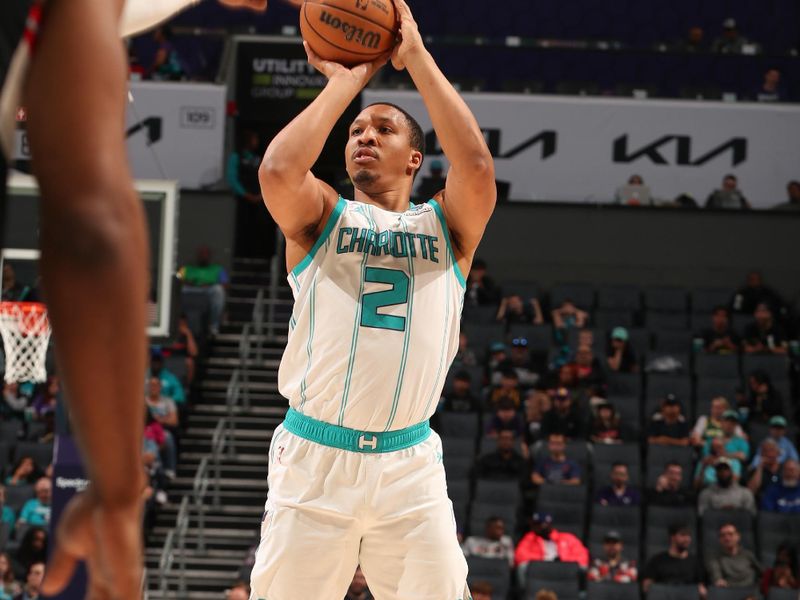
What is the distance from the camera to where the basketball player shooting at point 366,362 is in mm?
4480

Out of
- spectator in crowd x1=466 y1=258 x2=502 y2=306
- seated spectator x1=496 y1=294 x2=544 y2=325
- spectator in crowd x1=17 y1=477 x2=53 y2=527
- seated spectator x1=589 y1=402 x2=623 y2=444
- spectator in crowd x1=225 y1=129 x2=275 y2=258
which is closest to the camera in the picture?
spectator in crowd x1=17 y1=477 x2=53 y2=527

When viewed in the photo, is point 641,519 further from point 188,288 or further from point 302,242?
point 302,242

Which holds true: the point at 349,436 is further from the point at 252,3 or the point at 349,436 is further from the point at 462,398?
the point at 462,398

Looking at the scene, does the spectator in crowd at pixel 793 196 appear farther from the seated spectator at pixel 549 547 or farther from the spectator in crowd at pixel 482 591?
the spectator in crowd at pixel 482 591

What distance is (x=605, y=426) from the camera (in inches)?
590

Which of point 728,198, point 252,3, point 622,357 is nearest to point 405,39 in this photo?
point 252,3

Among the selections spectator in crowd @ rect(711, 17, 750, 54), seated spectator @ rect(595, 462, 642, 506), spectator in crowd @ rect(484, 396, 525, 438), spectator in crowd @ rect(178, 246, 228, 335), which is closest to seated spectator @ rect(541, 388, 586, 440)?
spectator in crowd @ rect(484, 396, 525, 438)

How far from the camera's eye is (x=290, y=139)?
455 cm

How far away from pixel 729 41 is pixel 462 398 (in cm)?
960

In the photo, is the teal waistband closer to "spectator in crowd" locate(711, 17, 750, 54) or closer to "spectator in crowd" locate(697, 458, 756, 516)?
"spectator in crowd" locate(697, 458, 756, 516)

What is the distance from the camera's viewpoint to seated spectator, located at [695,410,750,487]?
14305mm

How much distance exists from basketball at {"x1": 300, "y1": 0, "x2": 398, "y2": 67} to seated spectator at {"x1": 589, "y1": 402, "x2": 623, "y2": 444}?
10763 mm

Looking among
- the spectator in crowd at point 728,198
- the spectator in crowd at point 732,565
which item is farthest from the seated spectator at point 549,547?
the spectator in crowd at point 728,198

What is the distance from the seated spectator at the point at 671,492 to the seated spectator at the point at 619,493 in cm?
20
